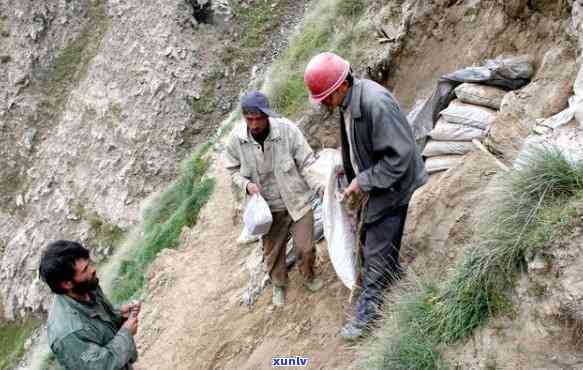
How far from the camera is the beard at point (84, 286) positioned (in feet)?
9.39

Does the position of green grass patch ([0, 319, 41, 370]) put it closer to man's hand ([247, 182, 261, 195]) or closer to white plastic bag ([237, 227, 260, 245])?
white plastic bag ([237, 227, 260, 245])

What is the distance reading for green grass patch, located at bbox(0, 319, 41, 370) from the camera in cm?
1249

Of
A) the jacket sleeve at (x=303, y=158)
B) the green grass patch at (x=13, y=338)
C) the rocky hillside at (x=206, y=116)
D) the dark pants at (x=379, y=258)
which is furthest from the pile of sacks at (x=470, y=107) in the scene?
the green grass patch at (x=13, y=338)

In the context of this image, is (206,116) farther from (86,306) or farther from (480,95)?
(86,306)

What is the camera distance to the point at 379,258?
3.41 meters

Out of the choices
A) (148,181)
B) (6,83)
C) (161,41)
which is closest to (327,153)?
(148,181)

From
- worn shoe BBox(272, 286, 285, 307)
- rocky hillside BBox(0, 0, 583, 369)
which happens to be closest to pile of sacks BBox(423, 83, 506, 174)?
rocky hillside BBox(0, 0, 583, 369)

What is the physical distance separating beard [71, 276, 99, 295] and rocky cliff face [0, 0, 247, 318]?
10.4 m

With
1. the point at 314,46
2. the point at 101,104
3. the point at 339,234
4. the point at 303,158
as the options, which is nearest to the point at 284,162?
the point at 303,158

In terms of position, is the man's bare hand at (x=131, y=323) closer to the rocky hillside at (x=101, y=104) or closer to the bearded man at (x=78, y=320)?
the bearded man at (x=78, y=320)

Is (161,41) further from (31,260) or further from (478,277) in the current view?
(478,277)

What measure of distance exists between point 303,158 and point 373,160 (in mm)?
946

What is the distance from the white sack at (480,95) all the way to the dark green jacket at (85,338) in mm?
3367

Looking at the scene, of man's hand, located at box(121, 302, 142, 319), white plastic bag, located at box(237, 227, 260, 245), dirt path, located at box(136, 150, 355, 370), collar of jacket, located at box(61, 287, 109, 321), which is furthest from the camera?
white plastic bag, located at box(237, 227, 260, 245)
